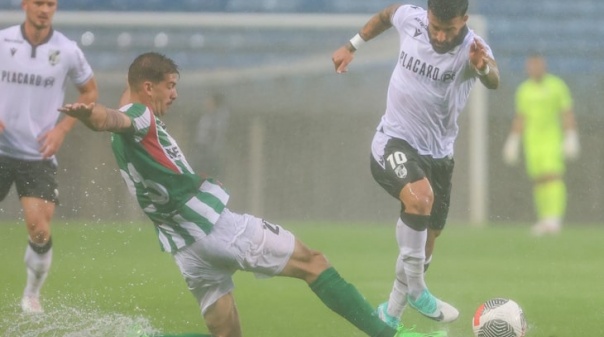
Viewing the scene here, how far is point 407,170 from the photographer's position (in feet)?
23.6

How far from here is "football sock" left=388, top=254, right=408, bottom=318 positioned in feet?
24.6

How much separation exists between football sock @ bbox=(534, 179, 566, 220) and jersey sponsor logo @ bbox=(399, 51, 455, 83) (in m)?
7.66

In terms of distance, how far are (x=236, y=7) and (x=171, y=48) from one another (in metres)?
1.68

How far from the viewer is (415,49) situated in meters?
7.55

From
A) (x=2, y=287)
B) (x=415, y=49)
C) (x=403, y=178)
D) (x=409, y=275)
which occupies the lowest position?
(x=2, y=287)

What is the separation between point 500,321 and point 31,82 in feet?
12.9

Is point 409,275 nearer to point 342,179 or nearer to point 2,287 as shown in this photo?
point 2,287

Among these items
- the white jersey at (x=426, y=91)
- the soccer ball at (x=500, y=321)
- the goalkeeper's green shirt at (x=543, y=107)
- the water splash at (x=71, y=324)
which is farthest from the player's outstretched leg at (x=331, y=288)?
the goalkeeper's green shirt at (x=543, y=107)

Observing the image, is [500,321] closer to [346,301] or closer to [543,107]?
[346,301]

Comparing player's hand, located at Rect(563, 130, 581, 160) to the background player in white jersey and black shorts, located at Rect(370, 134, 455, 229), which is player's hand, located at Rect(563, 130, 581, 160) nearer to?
black shorts, located at Rect(370, 134, 455, 229)

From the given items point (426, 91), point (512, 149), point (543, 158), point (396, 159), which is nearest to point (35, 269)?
point (396, 159)

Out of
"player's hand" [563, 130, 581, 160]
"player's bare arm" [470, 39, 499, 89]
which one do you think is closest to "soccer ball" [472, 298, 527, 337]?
"player's bare arm" [470, 39, 499, 89]

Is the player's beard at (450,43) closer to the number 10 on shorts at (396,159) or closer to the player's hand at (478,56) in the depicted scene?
the player's hand at (478,56)

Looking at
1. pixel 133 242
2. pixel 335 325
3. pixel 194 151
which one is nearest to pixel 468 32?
pixel 335 325
